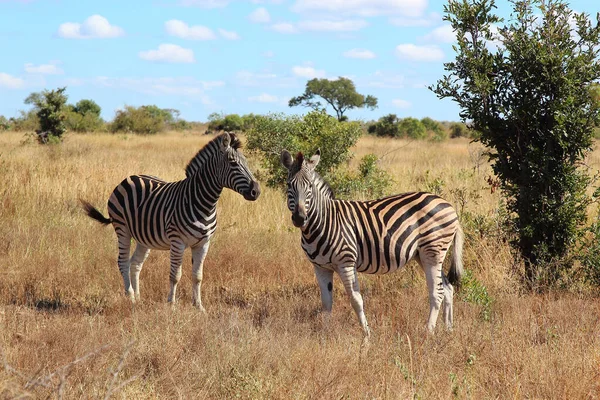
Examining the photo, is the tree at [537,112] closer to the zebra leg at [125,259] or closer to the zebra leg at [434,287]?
the zebra leg at [434,287]

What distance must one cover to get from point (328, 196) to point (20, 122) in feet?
123

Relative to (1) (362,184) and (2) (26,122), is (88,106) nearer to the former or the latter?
(2) (26,122)

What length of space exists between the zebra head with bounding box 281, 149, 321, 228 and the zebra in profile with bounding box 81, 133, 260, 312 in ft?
3.73

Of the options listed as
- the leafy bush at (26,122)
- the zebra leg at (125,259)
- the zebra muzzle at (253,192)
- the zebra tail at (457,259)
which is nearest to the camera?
the zebra tail at (457,259)

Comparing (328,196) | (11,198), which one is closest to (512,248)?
(328,196)

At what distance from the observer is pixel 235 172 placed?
7605 mm

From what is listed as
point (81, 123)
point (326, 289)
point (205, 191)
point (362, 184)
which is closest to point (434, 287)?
point (326, 289)

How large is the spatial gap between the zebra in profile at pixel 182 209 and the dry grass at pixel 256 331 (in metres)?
0.41

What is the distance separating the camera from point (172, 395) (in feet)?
16.3

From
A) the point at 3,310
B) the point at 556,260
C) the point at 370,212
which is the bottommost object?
the point at 3,310

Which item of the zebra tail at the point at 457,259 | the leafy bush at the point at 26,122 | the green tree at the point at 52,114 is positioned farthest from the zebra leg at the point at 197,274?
the leafy bush at the point at 26,122

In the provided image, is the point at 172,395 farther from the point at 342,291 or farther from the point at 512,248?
the point at 512,248

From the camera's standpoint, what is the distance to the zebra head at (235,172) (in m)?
7.49

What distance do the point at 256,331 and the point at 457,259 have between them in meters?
2.42
